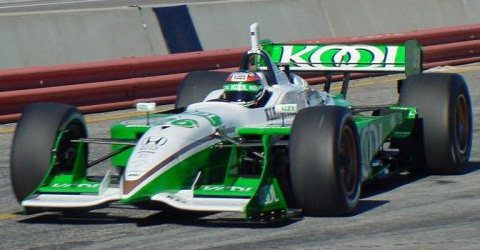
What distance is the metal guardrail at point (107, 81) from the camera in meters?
14.5

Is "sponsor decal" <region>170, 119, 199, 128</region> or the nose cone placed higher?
"sponsor decal" <region>170, 119, 199, 128</region>

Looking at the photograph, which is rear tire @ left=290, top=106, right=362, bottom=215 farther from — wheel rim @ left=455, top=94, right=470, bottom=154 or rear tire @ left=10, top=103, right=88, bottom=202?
wheel rim @ left=455, top=94, right=470, bottom=154

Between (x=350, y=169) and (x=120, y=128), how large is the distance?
1.94 m

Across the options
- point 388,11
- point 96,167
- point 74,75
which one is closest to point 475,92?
point 388,11

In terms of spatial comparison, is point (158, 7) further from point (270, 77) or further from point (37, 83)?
point (270, 77)

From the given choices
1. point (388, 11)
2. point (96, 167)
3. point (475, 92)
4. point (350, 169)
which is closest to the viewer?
point (350, 169)

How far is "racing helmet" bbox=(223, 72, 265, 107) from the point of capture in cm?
940

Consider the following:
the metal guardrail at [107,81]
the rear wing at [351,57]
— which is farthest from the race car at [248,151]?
the metal guardrail at [107,81]

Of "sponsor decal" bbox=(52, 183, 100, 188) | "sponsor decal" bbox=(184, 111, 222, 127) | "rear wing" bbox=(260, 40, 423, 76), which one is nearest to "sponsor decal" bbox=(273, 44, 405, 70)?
"rear wing" bbox=(260, 40, 423, 76)

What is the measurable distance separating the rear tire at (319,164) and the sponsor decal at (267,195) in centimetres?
19

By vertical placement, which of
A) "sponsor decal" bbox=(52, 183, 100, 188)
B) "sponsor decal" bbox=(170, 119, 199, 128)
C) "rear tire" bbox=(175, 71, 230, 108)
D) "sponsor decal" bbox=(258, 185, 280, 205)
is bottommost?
"sponsor decal" bbox=(258, 185, 280, 205)

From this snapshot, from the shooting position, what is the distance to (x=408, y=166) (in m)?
10.4

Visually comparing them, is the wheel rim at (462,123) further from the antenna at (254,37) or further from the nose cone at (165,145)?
the nose cone at (165,145)

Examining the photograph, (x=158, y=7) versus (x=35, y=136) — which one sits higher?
(x=158, y=7)
